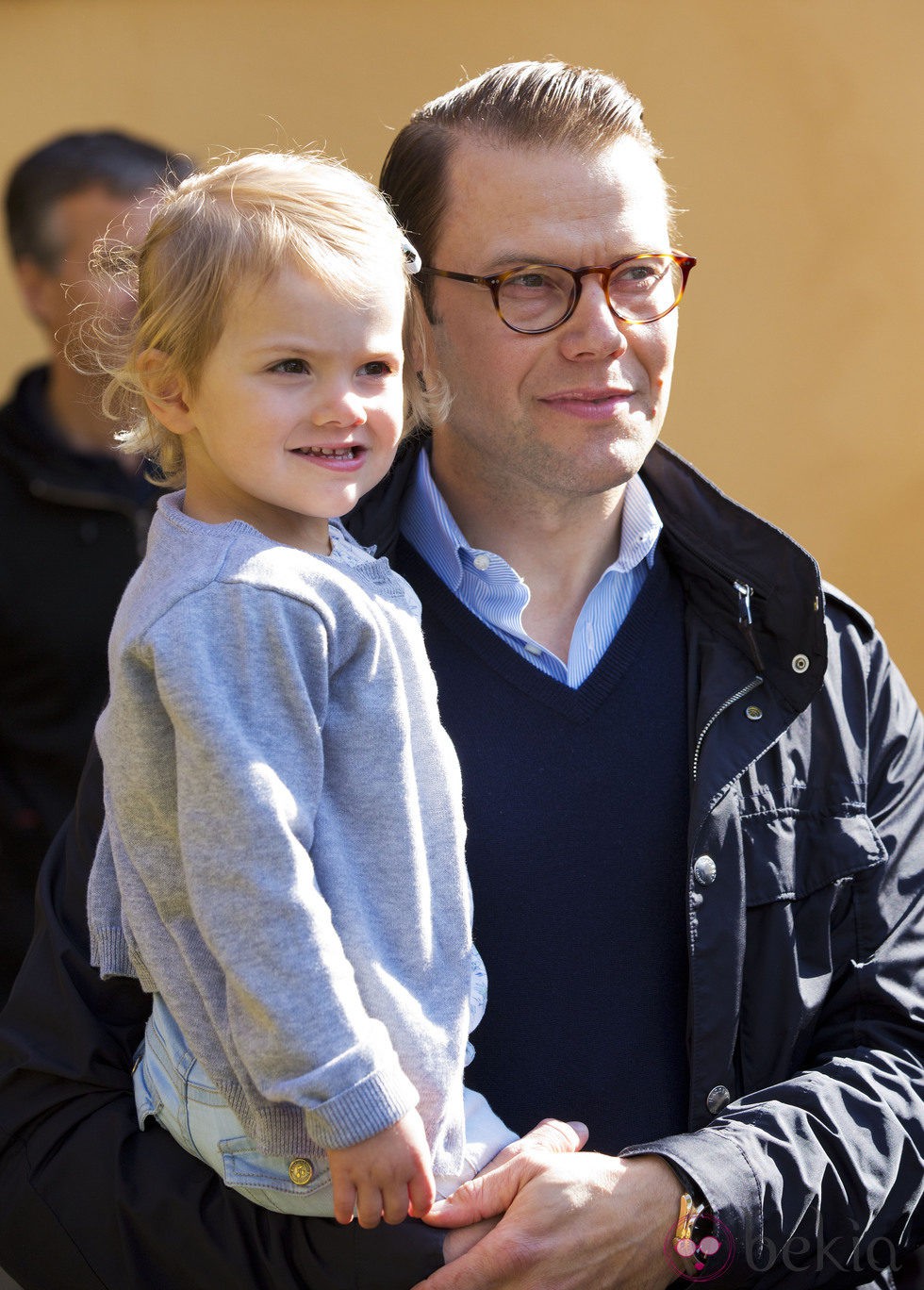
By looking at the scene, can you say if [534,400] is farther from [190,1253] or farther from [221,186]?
[190,1253]

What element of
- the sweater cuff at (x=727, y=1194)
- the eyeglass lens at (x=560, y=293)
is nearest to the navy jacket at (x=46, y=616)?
the eyeglass lens at (x=560, y=293)

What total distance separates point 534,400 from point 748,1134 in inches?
41.8

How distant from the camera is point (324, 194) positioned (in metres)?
1.61

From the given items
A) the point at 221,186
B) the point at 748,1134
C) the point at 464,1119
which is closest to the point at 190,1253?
the point at 464,1119

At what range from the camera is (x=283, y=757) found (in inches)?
55.9

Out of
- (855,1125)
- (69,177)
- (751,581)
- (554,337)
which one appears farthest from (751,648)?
(69,177)

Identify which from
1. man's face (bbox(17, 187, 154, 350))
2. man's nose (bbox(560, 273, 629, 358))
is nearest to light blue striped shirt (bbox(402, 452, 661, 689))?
man's nose (bbox(560, 273, 629, 358))

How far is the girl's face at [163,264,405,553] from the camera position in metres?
1.51

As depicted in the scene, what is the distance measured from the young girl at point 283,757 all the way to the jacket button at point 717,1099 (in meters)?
0.31

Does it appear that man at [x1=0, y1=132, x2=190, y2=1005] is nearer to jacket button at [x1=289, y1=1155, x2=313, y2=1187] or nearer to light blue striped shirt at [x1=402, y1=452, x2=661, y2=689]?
light blue striped shirt at [x1=402, y1=452, x2=661, y2=689]

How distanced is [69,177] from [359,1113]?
2.61m

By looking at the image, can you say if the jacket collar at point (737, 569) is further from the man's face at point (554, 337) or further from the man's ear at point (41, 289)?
the man's ear at point (41, 289)

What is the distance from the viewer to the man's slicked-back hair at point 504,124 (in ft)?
7.00

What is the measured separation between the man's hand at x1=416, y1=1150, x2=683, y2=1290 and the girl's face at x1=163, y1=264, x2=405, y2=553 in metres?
0.77
